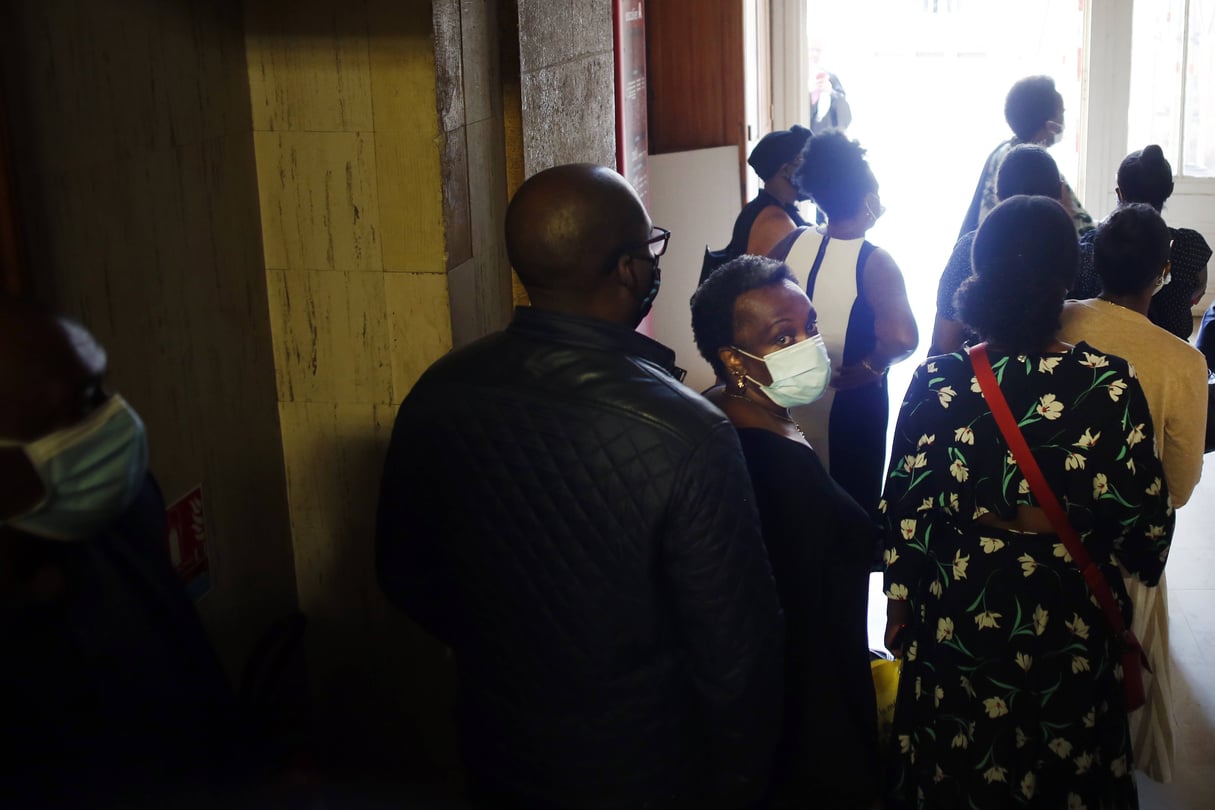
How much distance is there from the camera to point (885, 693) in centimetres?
296

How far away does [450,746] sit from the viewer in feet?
10.6

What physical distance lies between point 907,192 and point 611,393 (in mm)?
9904

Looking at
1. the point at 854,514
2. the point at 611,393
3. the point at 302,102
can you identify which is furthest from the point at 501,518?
the point at 302,102

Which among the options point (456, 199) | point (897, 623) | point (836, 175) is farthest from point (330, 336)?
point (836, 175)

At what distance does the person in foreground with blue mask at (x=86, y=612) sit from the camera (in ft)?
4.38

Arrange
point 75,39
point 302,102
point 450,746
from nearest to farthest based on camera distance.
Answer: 1. point 75,39
2. point 302,102
3. point 450,746

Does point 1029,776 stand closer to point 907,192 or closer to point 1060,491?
point 1060,491

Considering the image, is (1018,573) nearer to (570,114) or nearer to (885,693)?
(885,693)

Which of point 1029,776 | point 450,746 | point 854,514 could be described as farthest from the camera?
point 450,746

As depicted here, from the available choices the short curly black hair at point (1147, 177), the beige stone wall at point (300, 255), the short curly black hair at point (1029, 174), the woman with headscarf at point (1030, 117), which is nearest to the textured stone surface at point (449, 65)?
the beige stone wall at point (300, 255)

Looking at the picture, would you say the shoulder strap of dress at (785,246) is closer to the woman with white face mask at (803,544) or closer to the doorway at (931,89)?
the woman with white face mask at (803,544)

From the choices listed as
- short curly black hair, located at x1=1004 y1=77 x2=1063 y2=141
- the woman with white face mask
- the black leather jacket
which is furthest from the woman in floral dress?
short curly black hair, located at x1=1004 y1=77 x2=1063 y2=141

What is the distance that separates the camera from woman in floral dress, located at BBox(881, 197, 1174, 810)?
96.4 inches

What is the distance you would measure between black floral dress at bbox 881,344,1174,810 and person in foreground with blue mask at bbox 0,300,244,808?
1497 millimetres
